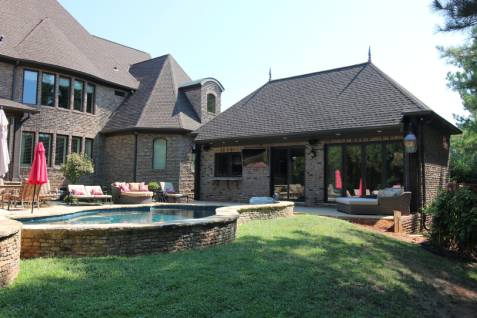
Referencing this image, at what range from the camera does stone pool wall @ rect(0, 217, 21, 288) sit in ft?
13.8

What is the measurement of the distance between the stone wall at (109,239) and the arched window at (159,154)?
13.8 metres

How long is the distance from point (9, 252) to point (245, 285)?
9.19ft

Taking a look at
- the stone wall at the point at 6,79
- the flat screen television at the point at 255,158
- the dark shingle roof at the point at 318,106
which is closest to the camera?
the dark shingle roof at the point at 318,106

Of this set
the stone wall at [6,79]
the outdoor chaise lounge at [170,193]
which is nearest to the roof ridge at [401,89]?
the outdoor chaise lounge at [170,193]

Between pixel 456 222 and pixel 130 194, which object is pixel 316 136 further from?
pixel 130 194

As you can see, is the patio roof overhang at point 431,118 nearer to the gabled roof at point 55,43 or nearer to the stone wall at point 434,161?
the stone wall at point 434,161

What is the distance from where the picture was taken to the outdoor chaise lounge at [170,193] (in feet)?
58.4

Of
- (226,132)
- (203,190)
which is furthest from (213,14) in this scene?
(203,190)

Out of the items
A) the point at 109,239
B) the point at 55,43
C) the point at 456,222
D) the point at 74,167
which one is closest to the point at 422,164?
the point at 456,222

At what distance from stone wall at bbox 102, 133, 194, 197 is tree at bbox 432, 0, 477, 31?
48.2ft

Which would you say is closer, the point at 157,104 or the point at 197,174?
the point at 197,174

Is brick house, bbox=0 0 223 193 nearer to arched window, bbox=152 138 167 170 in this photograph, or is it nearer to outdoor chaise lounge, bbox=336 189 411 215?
arched window, bbox=152 138 167 170

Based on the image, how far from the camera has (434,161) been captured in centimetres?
1448

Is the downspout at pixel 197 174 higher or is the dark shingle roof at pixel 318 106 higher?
the dark shingle roof at pixel 318 106
